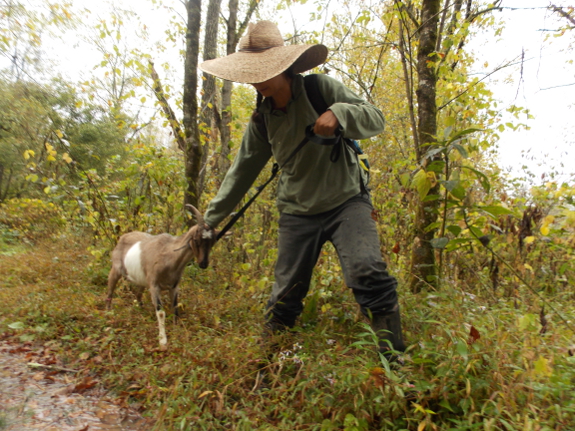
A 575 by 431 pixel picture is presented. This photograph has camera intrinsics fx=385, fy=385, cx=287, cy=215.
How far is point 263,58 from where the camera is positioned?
2684 millimetres

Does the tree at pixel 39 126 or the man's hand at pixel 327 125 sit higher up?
the tree at pixel 39 126

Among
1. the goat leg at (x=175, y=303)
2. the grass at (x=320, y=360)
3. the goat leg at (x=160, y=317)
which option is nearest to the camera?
the grass at (x=320, y=360)

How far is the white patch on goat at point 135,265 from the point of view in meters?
4.52

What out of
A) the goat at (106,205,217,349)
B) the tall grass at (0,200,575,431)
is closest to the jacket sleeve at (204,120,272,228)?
the goat at (106,205,217,349)

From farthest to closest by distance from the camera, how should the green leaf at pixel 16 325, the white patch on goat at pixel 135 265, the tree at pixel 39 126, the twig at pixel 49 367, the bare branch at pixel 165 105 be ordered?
the tree at pixel 39 126, the bare branch at pixel 165 105, the white patch on goat at pixel 135 265, the green leaf at pixel 16 325, the twig at pixel 49 367

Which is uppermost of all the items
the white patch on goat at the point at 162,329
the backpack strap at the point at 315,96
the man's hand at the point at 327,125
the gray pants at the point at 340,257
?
the backpack strap at the point at 315,96

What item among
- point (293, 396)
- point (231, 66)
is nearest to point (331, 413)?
point (293, 396)

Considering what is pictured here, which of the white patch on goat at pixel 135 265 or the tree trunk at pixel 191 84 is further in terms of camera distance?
the tree trunk at pixel 191 84

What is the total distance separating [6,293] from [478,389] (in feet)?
18.4

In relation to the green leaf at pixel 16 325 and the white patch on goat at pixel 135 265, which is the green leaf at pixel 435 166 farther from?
the green leaf at pixel 16 325

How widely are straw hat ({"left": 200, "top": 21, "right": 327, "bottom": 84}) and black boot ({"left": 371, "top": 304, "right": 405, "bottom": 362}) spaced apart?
1707 mm

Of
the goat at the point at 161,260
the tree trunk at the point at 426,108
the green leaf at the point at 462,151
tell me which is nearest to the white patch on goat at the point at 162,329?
the goat at the point at 161,260

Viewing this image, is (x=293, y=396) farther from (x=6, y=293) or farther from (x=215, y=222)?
(x=6, y=293)

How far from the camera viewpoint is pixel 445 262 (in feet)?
13.2
